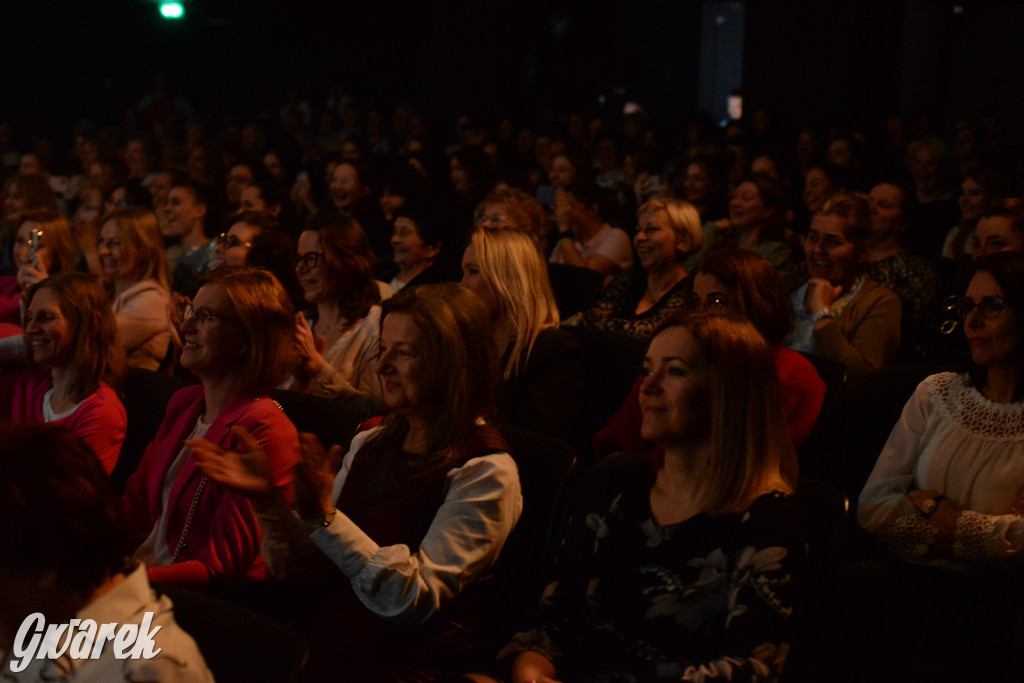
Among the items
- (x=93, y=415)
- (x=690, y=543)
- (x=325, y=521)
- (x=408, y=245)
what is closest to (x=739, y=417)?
(x=690, y=543)

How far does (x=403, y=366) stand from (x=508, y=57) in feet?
38.0

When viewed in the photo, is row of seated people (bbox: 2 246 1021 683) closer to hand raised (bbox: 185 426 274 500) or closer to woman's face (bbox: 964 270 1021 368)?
woman's face (bbox: 964 270 1021 368)

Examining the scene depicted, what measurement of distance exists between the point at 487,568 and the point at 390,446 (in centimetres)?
34

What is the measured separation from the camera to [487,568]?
79.4 inches

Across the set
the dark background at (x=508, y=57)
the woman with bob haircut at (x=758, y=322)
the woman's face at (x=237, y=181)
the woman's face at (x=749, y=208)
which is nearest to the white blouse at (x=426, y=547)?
the woman with bob haircut at (x=758, y=322)

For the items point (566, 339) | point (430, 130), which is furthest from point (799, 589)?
point (430, 130)

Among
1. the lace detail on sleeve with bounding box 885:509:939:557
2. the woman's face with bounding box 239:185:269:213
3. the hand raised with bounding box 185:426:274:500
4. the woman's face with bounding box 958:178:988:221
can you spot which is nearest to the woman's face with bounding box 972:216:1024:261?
the woman's face with bounding box 958:178:988:221

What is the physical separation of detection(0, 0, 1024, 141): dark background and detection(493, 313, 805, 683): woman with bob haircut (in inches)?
398

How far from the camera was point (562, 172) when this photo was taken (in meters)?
6.67

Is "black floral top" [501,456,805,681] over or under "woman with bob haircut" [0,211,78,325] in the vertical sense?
under

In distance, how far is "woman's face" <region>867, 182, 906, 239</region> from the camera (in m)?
4.18

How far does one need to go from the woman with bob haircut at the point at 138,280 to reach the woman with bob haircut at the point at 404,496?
1975 mm

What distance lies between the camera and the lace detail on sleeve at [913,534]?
2.25 m

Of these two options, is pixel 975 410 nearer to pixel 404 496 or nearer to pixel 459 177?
pixel 404 496
